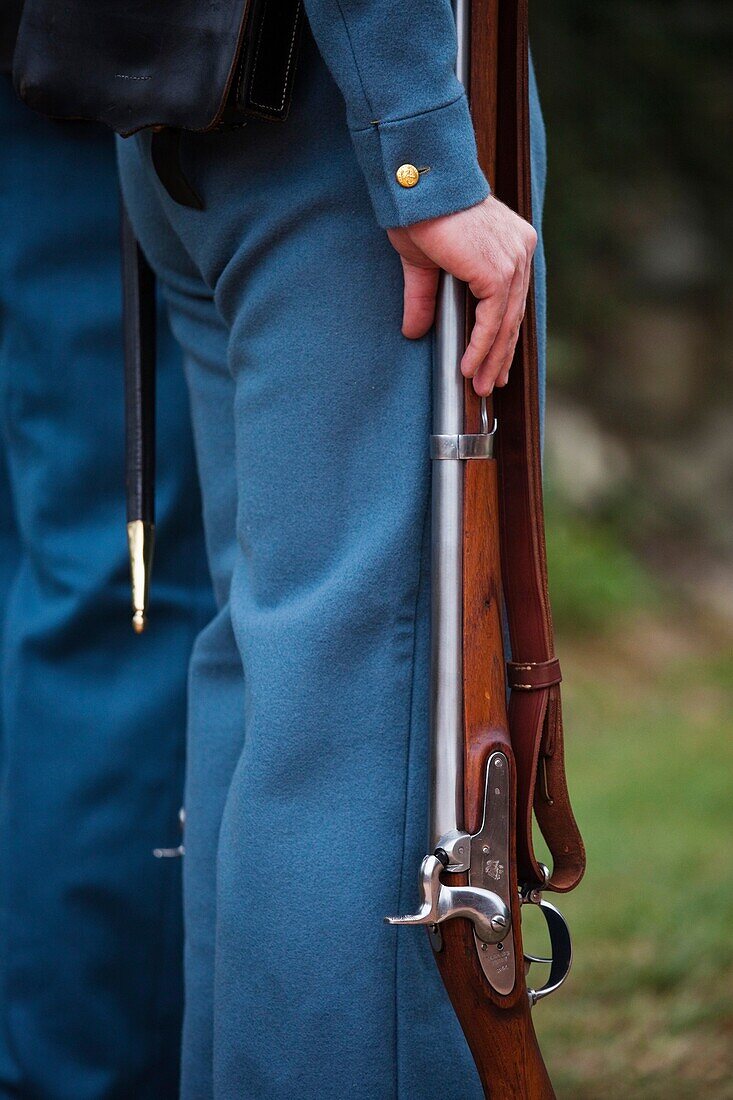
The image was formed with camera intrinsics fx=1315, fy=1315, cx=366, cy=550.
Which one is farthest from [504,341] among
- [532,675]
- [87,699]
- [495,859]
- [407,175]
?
[87,699]

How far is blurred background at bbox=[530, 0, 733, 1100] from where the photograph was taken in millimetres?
3129

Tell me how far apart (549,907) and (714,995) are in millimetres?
825

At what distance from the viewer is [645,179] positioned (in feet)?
16.6

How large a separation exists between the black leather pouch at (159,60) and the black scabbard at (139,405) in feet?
0.78

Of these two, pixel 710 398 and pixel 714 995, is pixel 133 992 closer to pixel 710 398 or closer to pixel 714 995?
pixel 714 995

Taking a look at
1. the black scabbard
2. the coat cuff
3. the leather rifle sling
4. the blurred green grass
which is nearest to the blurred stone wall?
the blurred green grass

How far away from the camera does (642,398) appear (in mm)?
5086

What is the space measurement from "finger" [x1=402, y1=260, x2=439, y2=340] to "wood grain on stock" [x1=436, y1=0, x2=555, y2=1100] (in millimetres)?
32

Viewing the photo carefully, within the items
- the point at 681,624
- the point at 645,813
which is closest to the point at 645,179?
the point at 681,624

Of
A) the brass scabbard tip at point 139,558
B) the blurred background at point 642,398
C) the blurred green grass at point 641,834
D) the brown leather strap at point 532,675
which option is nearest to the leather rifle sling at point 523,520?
the brown leather strap at point 532,675

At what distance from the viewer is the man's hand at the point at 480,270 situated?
928 mm

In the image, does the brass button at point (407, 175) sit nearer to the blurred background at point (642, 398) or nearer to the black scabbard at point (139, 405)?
the black scabbard at point (139, 405)

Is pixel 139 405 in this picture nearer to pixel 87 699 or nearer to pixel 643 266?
pixel 87 699

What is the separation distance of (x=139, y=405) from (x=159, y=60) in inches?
14.5
